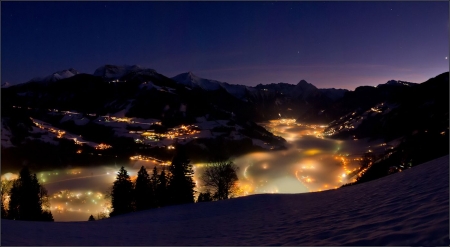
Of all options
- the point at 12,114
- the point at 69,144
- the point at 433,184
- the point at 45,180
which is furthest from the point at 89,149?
the point at 433,184

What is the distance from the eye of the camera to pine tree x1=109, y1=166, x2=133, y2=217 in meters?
35.1

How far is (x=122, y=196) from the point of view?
35.3 m

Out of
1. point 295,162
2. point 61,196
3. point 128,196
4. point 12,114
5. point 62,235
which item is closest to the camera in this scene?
point 62,235

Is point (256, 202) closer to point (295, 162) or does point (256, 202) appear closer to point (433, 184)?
point (433, 184)

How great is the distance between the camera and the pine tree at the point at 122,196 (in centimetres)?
3506

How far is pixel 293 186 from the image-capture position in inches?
3565

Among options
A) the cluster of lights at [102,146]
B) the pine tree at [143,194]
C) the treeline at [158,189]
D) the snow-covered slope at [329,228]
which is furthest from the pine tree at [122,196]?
the cluster of lights at [102,146]

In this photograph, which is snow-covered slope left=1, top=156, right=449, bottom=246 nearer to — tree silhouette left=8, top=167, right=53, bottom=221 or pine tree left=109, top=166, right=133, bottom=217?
pine tree left=109, top=166, right=133, bottom=217

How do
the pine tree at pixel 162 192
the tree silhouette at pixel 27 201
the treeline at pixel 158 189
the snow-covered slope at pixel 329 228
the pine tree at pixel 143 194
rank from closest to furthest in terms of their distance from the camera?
the snow-covered slope at pixel 329 228 < the treeline at pixel 158 189 < the pine tree at pixel 162 192 < the pine tree at pixel 143 194 < the tree silhouette at pixel 27 201

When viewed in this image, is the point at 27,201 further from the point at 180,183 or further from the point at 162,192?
the point at 180,183

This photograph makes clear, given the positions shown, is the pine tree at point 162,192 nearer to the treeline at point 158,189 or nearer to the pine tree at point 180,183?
the treeline at point 158,189

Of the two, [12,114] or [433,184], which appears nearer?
[433,184]

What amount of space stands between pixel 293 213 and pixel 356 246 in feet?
20.7

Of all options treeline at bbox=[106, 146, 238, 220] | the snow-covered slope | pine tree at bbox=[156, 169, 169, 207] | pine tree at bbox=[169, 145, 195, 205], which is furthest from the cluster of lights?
the snow-covered slope
